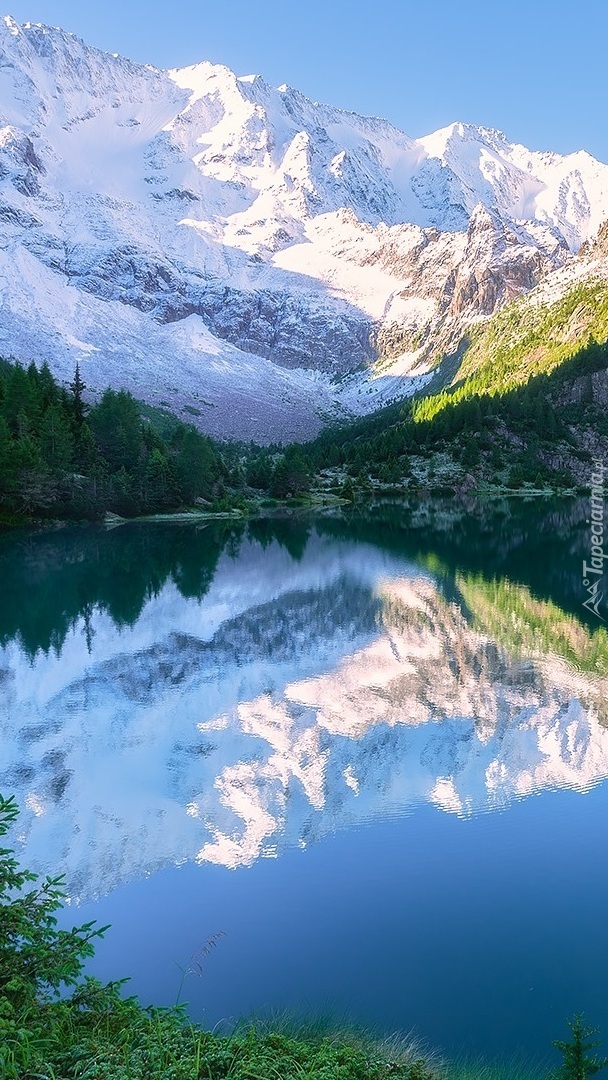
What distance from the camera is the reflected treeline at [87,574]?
4456 cm

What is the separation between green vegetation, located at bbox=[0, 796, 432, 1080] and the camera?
8.45m

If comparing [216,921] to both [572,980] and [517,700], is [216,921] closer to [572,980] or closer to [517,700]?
[572,980]

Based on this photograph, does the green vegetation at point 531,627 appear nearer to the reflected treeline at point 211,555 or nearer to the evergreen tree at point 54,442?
the reflected treeline at point 211,555

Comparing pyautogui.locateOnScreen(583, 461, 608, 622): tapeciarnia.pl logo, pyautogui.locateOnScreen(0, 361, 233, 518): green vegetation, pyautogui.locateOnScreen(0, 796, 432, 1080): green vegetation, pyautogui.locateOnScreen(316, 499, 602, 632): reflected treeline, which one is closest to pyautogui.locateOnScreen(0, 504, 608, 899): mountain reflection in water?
pyautogui.locateOnScreen(316, 499, 602, 632): reflected treeline

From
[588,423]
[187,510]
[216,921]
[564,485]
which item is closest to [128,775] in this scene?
[216,921]

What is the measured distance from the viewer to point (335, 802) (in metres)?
19.0

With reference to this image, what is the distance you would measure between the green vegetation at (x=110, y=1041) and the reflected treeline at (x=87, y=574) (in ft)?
90.5

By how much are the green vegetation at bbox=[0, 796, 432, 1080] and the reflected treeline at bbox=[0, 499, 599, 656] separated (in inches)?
1115

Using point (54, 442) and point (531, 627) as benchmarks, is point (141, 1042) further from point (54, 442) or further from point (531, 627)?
point (54, 442)

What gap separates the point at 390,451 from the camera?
175 metres

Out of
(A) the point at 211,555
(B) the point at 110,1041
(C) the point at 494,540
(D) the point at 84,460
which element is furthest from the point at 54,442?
(B) the point at 110,1041

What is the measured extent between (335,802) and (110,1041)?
33.5 feet

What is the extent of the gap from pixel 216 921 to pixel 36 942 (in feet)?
13.8

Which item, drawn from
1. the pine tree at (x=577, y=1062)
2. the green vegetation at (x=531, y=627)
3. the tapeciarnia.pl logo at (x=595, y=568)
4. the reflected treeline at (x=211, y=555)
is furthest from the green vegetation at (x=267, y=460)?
the pine tree at (x=577, y=1062)
